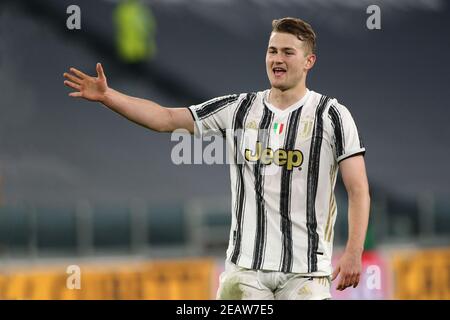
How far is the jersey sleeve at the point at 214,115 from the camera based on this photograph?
457 centimetres

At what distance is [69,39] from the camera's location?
1354cm

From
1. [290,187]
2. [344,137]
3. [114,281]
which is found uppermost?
[344,137]

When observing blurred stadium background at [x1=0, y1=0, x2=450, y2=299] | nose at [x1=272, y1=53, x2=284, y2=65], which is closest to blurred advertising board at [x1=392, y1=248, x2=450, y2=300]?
blurred stadium background at [x1=0, y1=0, x2=450, y2=299]

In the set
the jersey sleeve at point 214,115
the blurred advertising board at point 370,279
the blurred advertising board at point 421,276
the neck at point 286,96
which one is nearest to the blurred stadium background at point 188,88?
the blurred advertising board at point 421,276

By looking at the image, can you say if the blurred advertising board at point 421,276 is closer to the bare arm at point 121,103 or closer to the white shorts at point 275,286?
the white shorts at point 275,286

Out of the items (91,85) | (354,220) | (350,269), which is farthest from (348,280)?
(91,85)

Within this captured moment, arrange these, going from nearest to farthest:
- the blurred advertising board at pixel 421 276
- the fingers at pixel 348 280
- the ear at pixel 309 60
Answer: the fingers at pixel 348 280
the ear at pixel 309 60
the blurred advertising board at pixel 421 276

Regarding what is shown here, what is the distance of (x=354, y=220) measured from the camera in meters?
4.30

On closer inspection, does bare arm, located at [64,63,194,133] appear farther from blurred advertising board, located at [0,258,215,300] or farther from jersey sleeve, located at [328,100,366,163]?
blurred advertising board, located at [0,258,215,300]

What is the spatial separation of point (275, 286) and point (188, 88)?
30.8ft

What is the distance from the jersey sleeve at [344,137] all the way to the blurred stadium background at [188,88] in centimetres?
769

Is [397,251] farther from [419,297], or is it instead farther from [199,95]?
[199,95]

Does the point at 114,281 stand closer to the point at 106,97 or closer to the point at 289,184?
the point at 106,97
